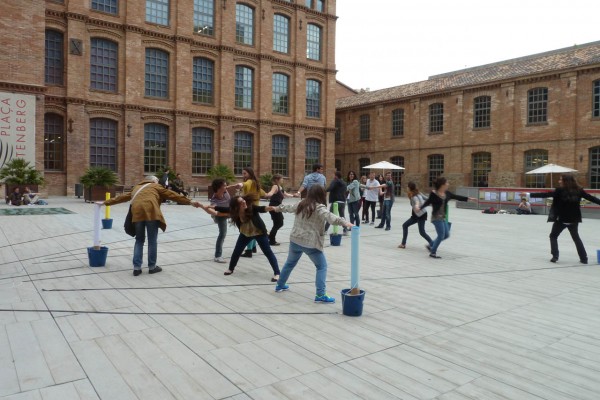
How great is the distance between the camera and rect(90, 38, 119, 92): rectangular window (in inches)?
1013

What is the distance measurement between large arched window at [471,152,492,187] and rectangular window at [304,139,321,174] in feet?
38.1

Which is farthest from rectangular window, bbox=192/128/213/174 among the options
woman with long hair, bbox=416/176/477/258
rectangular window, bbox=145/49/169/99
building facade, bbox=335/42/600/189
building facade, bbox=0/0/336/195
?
woman with long hair, bbox=416/176/477/258

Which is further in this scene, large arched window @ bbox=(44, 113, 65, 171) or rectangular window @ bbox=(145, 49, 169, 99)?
rectangular window @ bbox=(145, 49, 169, 99)

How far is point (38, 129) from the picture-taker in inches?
901

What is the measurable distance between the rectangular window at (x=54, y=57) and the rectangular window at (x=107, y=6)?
8.79ft

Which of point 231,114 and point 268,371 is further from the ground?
point 231,114

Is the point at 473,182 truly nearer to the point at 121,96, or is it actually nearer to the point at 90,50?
the point at 121,96

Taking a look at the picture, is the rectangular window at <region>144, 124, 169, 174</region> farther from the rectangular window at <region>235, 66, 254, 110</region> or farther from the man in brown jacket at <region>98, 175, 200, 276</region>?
the man in brown jacket at <region>98, 175, 200, 276</region>

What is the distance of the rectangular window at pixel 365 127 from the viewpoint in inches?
1612

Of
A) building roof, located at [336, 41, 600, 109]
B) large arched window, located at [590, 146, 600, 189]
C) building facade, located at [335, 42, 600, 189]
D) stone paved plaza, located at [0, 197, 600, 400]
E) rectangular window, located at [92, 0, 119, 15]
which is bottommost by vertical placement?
stone paved plaza, located at [0, 197, 600, 400]

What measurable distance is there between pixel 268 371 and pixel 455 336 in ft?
6.68

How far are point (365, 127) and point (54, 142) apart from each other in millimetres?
25600

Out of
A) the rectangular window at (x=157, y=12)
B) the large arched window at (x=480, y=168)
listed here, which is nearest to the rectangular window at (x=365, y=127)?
the large arched window at (x=480, y=168)

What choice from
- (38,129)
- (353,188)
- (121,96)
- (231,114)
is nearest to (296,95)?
(231,114)
